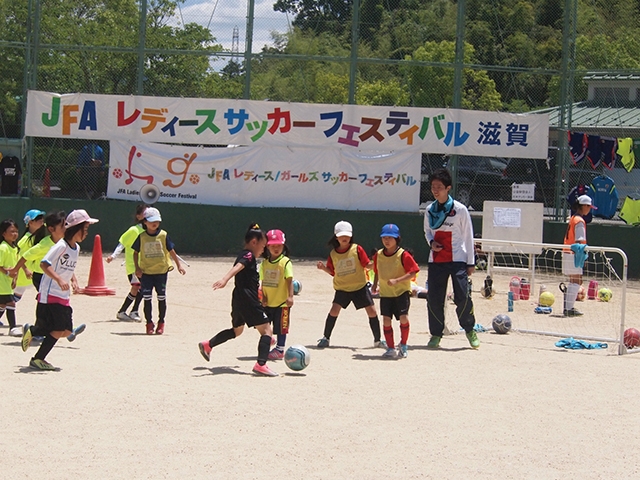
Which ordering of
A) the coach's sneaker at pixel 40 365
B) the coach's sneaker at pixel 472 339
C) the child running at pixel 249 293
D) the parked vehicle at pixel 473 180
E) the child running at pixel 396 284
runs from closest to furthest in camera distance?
1. the coach's sneaker at pixel 40 365
2. the child running at pixel 249 293
3. the child running at pixel 396 284
4. the coach's sneaker at pixel 472 339
5. the parked vehicle at pixel 473 180

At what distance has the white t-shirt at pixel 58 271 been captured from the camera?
28.3 ft

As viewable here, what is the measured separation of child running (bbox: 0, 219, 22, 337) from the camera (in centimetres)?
1080

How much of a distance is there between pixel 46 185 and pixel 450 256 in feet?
42.7

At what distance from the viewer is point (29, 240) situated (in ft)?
36.0

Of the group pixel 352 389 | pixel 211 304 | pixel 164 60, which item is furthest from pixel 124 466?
pixel 164 60

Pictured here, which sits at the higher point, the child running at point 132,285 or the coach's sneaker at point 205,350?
the child running at point 132,285

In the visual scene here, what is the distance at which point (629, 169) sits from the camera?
2067cm

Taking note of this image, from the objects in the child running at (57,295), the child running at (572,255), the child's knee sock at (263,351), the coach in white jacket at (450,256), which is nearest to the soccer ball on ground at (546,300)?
the child running at (572,255)

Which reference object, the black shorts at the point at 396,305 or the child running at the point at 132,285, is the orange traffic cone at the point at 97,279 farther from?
the black shorts at the point at 396,305

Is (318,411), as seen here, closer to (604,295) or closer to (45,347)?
(45,347)

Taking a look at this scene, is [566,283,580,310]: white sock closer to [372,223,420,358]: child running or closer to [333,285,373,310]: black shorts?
[333,285,373,310]: black shorts

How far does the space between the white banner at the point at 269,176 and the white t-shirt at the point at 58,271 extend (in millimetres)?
12281

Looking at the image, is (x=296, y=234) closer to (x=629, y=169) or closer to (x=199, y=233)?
(x=199, y=233)

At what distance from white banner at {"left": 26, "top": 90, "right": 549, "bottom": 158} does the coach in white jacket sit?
1013cm
